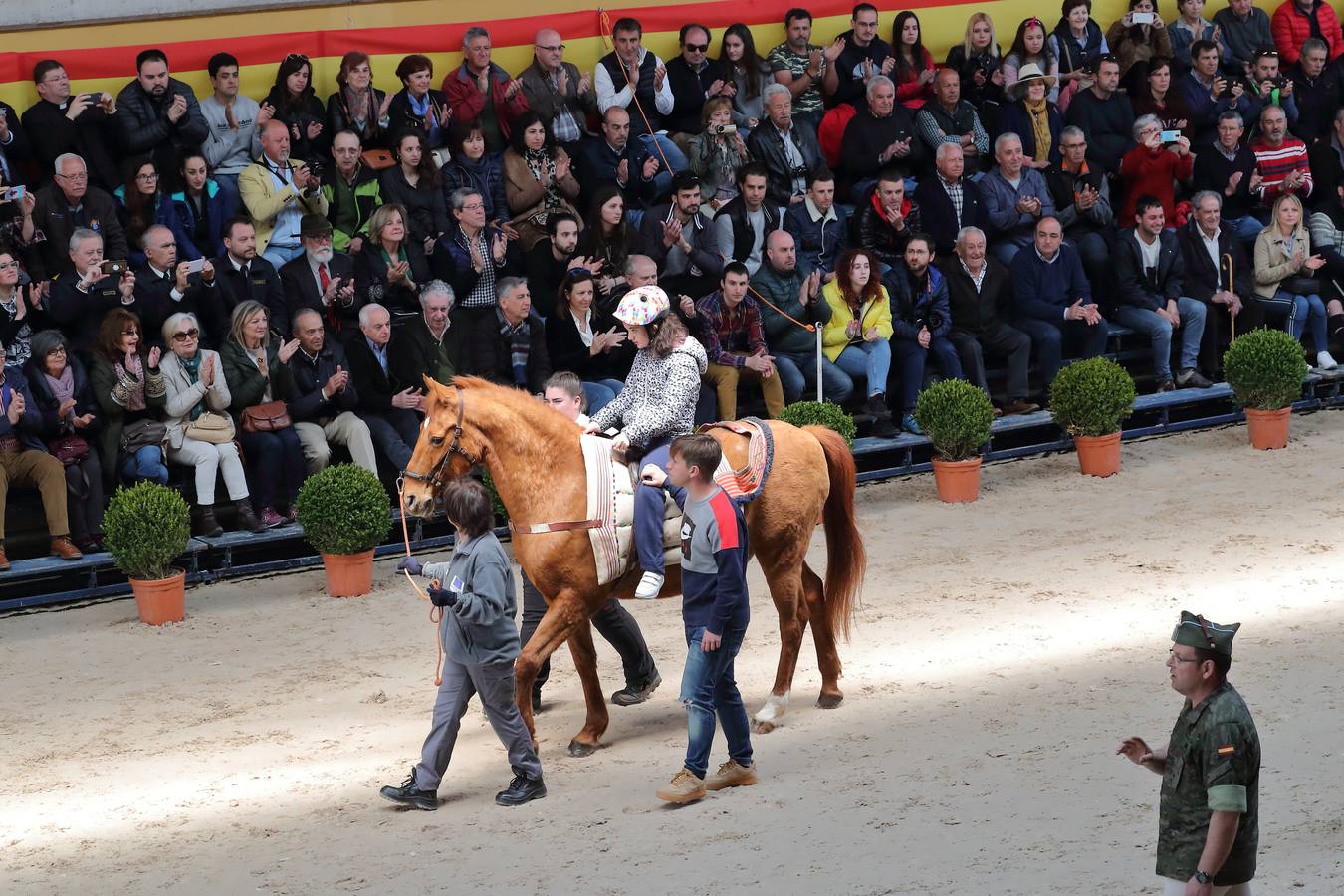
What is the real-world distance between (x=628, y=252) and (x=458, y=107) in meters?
1.98

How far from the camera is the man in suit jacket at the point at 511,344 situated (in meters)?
14.7

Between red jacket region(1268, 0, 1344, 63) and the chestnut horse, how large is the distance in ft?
37.5

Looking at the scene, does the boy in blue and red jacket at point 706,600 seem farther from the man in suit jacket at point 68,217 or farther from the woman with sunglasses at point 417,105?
the woman with sunglasses at point 417,105

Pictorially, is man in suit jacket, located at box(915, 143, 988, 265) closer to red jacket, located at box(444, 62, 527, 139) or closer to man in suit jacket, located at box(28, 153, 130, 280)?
red jacket, located at box(444, 62, 527, 139)

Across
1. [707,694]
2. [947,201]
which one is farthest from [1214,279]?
[707,694]

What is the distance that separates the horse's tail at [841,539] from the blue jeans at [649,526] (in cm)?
128

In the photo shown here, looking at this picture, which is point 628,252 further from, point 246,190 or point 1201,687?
point 1201,687

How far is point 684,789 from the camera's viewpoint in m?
9.36

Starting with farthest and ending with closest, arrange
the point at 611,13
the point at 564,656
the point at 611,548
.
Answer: the point at 611,13 → the point at 564,656 → the point at 611,548

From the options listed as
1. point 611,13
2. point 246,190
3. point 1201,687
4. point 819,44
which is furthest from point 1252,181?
point 1201,687

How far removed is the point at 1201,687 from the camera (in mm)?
Answer: 6652

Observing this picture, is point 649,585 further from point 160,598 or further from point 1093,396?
point 1093,396

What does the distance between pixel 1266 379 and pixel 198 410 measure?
868 cm

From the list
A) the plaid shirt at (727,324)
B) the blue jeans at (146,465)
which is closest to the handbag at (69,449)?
the blue jeans at (146,465)
